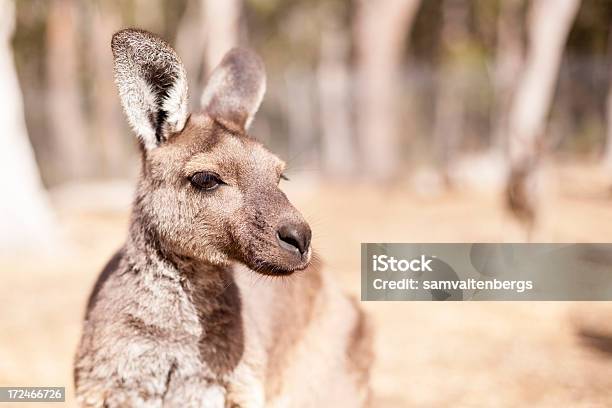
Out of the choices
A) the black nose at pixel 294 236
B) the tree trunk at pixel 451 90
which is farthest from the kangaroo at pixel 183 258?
the tree trunk at pixel 451 90

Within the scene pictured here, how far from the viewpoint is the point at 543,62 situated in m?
5.89

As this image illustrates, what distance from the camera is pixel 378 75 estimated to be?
12812 mm

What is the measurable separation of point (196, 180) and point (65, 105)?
54.0 feet

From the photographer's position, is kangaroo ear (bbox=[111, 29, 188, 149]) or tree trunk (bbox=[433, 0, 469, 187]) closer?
kangaroo ear (bbox=[111, 29, 188, 149])

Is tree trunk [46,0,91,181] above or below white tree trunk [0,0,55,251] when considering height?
above

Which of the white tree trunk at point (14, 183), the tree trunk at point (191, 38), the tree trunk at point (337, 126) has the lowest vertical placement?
the white tree trunk at point (14, 183)

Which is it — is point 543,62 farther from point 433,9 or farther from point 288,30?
point 288,30

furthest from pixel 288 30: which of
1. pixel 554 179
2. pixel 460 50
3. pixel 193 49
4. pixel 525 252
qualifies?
pixel 525 252

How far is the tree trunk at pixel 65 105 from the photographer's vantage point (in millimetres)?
17156

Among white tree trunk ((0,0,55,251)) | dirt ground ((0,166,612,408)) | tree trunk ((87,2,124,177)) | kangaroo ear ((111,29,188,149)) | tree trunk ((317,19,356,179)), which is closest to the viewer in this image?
kangaroo ear ((111,29,188,149))

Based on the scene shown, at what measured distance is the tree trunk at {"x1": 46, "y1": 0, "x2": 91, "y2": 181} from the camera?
17156 mm

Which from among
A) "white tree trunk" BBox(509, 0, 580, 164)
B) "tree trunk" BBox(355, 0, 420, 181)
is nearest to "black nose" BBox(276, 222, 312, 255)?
"white tree trunk" BBox(509, 0, 580, 164)

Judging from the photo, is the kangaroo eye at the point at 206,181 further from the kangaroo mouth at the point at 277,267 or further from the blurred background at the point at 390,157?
the blurred background at the point at 390,157

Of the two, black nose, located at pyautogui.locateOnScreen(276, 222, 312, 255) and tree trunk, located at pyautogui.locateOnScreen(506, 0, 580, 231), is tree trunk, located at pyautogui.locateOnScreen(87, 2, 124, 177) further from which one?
black nose, located at pyautogui.locateOnScreen(276, 222, 312, 255)
